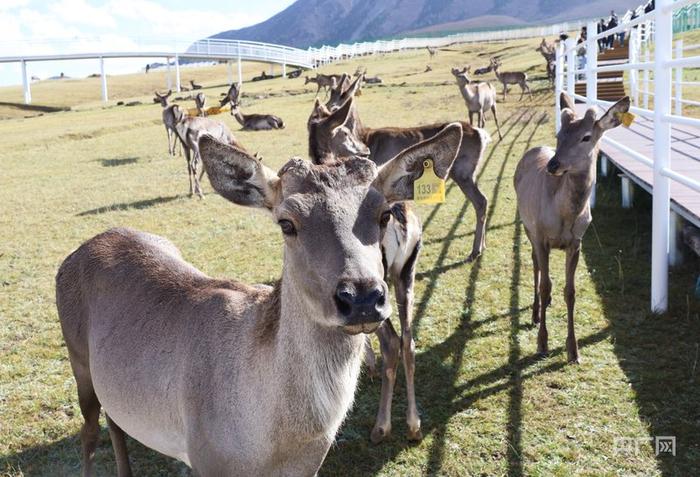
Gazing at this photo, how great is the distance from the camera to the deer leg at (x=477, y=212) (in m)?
7.88

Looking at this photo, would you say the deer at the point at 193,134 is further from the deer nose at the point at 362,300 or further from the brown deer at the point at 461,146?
the deer nose at the point at 362,300

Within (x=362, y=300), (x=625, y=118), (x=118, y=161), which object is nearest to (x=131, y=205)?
(x=118, y=161)

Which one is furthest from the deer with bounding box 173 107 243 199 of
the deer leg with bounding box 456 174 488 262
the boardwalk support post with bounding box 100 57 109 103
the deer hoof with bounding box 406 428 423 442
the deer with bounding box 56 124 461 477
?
the boardwalk support post with bounding box 100 57 109 103

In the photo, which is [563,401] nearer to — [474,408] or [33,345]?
[474,408]

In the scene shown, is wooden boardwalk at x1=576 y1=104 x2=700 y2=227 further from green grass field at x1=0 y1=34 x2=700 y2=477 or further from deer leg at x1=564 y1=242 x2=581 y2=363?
deer leg at x1=564 y1=242 x2=581 y2=363

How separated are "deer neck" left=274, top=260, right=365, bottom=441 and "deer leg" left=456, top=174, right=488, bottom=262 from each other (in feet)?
17.4

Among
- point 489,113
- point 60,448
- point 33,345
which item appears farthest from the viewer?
point 489,113

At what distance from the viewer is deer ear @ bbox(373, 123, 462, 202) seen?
288 centimetres

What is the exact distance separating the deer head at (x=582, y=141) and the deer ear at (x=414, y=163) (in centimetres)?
263

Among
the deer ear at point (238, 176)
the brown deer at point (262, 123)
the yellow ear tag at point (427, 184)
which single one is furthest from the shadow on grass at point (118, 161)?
the yellow ear tag at point (427, 184)

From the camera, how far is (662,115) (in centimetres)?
556

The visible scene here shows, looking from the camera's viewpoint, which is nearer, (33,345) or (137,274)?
(137,274)

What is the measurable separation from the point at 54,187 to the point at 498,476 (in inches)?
528

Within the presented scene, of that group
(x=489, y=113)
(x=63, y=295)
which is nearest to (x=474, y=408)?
(x=63, y=295)
